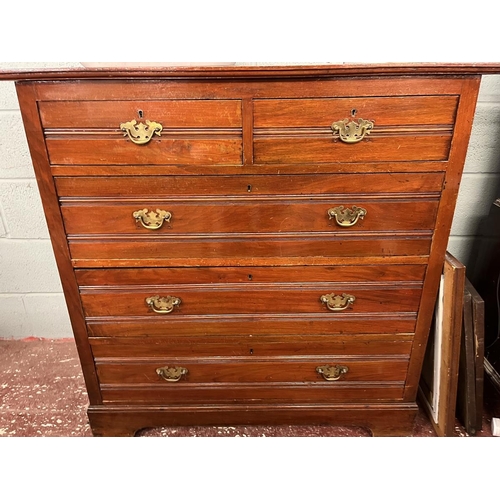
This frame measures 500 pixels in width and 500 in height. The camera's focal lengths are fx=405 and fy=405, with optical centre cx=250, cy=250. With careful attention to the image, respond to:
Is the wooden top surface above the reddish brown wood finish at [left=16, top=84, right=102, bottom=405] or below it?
above

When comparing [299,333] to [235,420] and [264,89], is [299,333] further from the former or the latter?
[264,89]

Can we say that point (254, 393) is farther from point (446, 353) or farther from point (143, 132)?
point (143, 132)

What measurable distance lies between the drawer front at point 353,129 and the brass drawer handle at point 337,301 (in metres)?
0.48

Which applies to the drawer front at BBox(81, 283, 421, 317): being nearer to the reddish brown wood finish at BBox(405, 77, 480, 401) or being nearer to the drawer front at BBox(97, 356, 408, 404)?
the reddish brown wood finish at BBox(405, 77, 480, 401)

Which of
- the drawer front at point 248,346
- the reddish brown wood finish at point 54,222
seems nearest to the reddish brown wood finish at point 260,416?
the reddish brown wood finish at point 54,222

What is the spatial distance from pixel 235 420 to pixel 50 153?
122 cm

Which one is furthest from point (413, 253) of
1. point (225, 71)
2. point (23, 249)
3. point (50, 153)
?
point (23, 249)

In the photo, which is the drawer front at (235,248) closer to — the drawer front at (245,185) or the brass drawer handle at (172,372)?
the drawer front at (245,185)

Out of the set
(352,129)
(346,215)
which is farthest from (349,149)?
(346,215)

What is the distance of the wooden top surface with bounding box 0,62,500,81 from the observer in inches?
44.1

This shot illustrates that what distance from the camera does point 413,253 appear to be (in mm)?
1370

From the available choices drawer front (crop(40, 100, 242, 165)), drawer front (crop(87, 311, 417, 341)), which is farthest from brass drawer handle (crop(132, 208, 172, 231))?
drawer front (crop(87, 311, 417, 341))

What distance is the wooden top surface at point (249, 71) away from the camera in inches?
44.1

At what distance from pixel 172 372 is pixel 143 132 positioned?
2.99 feet
